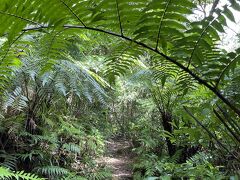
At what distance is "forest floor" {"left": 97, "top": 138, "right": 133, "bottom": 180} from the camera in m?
3.83

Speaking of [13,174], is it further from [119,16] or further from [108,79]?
[119,16]

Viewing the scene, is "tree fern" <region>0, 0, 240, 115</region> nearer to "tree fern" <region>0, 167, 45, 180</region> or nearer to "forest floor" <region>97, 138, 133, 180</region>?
"tree fern" <region>0, 167, 45, 180</region>

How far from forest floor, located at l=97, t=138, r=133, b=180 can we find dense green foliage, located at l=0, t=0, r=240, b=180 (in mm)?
283

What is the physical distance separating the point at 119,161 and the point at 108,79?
3.84m

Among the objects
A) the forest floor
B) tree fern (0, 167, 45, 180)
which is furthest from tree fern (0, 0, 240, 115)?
the forest floor

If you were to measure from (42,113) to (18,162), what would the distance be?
0.49 metres

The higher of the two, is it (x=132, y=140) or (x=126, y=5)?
(x=132, y=140)

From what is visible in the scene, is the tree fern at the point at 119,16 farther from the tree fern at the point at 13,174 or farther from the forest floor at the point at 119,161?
the forest floor at the point at 119,161

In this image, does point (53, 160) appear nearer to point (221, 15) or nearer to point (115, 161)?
point (115, 161)

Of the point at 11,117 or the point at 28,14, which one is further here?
the point at 11,117

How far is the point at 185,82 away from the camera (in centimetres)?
99

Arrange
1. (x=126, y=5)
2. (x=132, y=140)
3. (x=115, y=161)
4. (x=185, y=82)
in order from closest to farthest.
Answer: (x=126, y=5), (x=185, y=82), (x=115, y=161), (x=132, y=140)

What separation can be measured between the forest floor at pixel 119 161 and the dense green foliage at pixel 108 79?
0.93 ft

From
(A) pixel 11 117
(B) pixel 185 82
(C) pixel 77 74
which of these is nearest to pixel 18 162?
(A) pixel 11 117
